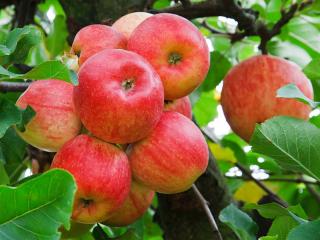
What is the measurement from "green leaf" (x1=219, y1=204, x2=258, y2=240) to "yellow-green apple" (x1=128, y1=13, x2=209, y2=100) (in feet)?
0.89

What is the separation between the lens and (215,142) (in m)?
1.84

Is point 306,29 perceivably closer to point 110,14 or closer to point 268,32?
point 268,32

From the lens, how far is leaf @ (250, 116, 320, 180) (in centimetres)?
100

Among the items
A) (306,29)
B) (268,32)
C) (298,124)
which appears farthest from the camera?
(306,29)

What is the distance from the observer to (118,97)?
887 mm

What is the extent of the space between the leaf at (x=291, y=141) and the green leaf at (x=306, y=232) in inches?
5.8

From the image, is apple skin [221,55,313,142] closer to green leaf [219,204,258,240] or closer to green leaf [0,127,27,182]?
green leaf [219,204,258,240]

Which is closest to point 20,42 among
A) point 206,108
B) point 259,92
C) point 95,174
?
point 95,174

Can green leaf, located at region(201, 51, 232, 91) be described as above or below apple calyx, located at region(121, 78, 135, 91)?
below

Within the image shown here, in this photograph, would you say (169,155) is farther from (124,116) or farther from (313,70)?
(313,70)

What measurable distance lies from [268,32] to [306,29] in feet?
0.71

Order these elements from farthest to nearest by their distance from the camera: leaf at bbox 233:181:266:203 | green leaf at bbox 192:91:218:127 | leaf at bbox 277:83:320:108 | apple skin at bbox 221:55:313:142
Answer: green leaf at bbox 192:91:218:127 < leaf at bbox 233:181:266:203 < apple skin at bbox 221:55:313:142 < leaf at bbox 277:83:320:108

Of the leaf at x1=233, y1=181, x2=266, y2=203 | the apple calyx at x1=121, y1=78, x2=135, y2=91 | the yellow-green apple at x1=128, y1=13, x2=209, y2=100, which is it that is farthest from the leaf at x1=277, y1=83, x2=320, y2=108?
the leaf at x1=233, y1=181, x2=266, y2=203

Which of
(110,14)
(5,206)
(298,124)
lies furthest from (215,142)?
(5,206)
